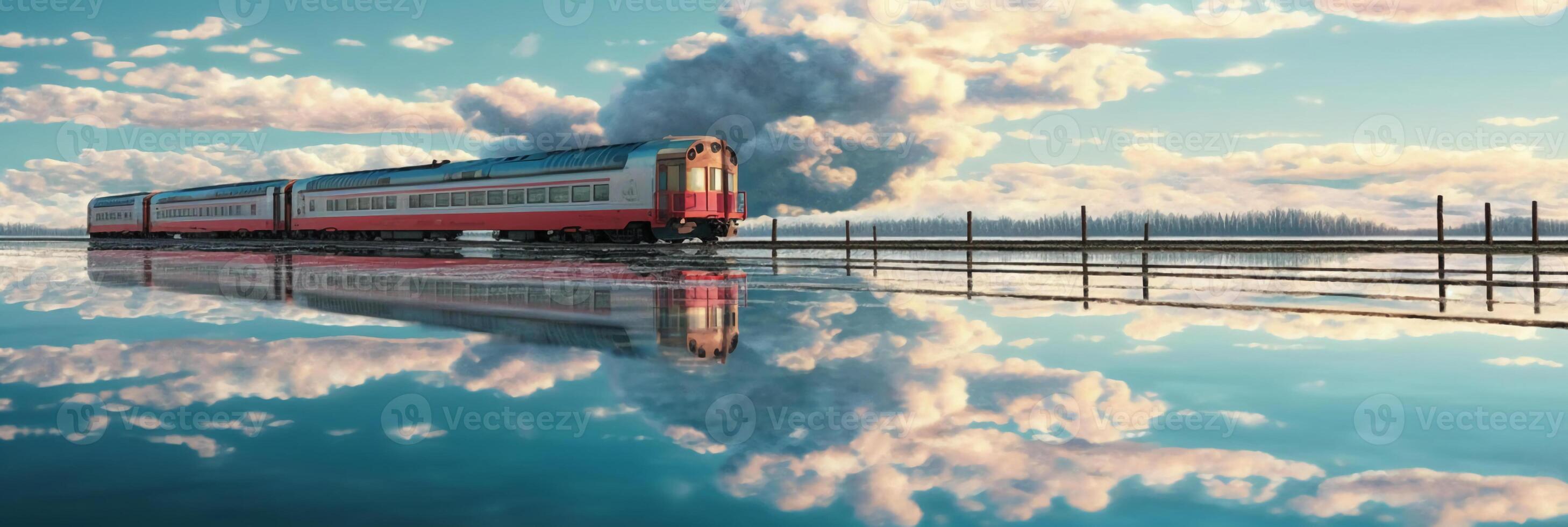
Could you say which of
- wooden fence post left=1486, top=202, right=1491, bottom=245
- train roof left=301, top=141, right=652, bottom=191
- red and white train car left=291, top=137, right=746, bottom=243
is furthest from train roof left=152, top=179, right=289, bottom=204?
wooden fence post left=1486, top=202, right=1491, bottom=245

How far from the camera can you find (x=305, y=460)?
3.86 meters

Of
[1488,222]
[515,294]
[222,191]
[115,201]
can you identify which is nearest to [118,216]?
[115,201]

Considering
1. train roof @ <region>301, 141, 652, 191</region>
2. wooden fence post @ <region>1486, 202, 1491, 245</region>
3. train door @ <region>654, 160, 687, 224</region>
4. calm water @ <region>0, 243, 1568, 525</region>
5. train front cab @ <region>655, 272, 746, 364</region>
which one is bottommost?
calm water @ <region>0, 243, 1568, 525</region>

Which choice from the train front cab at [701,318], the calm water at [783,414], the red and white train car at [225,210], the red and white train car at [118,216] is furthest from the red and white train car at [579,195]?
the red and white train car at [118,216]

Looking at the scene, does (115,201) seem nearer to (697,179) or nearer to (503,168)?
→ (503,168)

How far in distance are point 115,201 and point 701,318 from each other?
6871 cm

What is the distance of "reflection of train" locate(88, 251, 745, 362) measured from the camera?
316 inches

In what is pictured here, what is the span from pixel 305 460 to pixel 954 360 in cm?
396

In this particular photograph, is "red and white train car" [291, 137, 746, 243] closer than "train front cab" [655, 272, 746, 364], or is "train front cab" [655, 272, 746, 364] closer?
"train front cab" [655, 272, 746, 364]

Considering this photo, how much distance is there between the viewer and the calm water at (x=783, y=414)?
3.33 m

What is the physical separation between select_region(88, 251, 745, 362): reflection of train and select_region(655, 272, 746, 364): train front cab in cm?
2

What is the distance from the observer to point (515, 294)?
1264 cm

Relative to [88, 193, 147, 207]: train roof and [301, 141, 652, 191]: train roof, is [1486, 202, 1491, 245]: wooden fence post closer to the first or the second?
[301, 141, 652, 191]: train roof

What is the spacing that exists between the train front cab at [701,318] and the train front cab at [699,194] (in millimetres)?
14467
